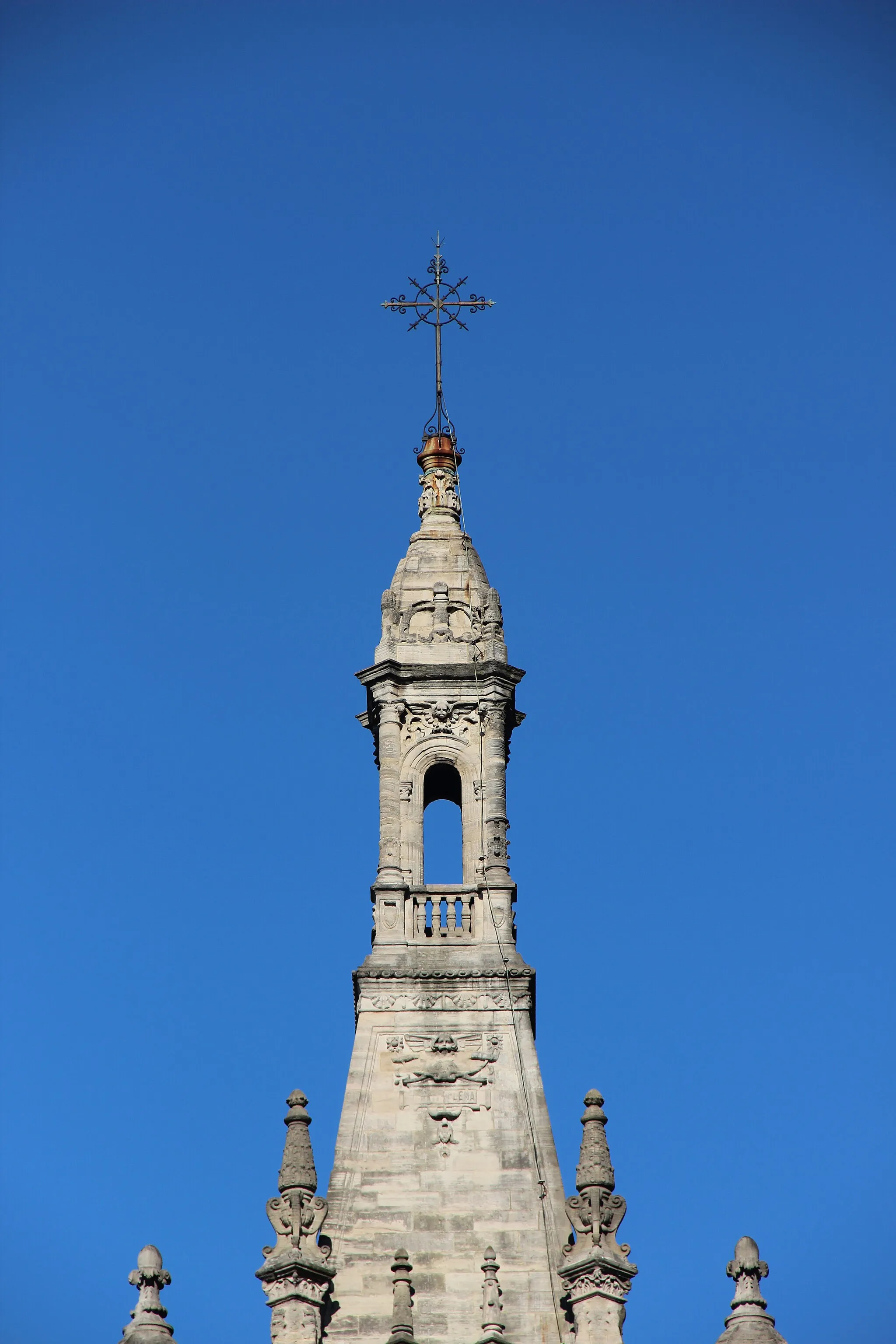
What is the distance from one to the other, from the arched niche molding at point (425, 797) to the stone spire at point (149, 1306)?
11137 mm

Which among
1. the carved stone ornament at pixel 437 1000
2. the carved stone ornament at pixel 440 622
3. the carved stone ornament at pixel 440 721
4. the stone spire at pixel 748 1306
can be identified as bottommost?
the stone spire at pixel 748 1306

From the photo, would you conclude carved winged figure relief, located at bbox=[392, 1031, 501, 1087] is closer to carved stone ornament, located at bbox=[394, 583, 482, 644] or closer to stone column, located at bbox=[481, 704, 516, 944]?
stone column, located at bbox=[481, 704, 516, 944]

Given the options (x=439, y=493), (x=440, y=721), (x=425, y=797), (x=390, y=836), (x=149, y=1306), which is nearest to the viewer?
(x=149, y=1306)

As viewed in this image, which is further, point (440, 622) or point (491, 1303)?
point (440, 622)

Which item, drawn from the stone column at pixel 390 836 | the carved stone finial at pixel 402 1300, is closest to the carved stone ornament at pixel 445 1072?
the stone column at pixel 390 836

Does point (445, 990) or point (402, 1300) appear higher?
point (445, 990)

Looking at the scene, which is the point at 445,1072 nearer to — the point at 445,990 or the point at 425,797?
the point at 445,990

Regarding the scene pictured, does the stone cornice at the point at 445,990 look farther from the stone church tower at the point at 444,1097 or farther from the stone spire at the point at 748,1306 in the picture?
the stone spire at the point at 748,1306

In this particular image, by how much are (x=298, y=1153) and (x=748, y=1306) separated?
886cm

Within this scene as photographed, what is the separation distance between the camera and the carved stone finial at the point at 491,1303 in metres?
54.7

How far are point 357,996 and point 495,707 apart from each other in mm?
7243

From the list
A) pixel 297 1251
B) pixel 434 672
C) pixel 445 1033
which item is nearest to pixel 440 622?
pixel 434 672

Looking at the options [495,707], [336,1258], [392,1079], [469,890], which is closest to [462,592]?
[495,707]

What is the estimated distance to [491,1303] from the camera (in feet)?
182
